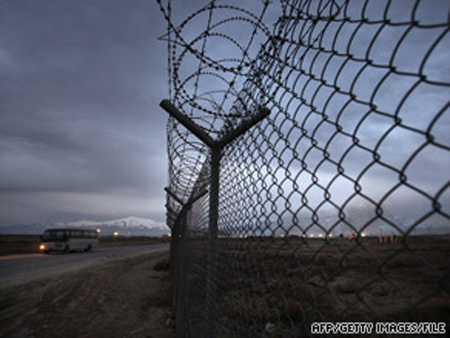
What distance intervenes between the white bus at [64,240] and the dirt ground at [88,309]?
20.8 m

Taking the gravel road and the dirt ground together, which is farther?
the gravel road

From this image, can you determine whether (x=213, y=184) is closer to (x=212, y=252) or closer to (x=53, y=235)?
(x=212, y=252)

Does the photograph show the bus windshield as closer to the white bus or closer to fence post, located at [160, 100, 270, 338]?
the white bus

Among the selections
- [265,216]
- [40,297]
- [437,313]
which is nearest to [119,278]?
[40,297]

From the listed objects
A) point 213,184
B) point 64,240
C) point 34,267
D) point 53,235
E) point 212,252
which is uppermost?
point 213,184

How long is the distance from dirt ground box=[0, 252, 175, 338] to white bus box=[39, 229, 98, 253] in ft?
68.2

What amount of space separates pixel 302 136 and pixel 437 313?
18.1 ft

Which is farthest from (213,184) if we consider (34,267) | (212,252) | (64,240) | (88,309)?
(64,240)

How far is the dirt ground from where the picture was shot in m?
5.55

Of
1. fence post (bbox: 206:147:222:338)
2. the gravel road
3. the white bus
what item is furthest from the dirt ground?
the white bus

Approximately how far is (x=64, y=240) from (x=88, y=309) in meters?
26.3

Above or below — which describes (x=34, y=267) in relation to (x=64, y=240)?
below

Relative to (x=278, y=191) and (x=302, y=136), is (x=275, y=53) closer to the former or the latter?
(x=302, y=136)

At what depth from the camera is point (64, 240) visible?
29.5 meters
